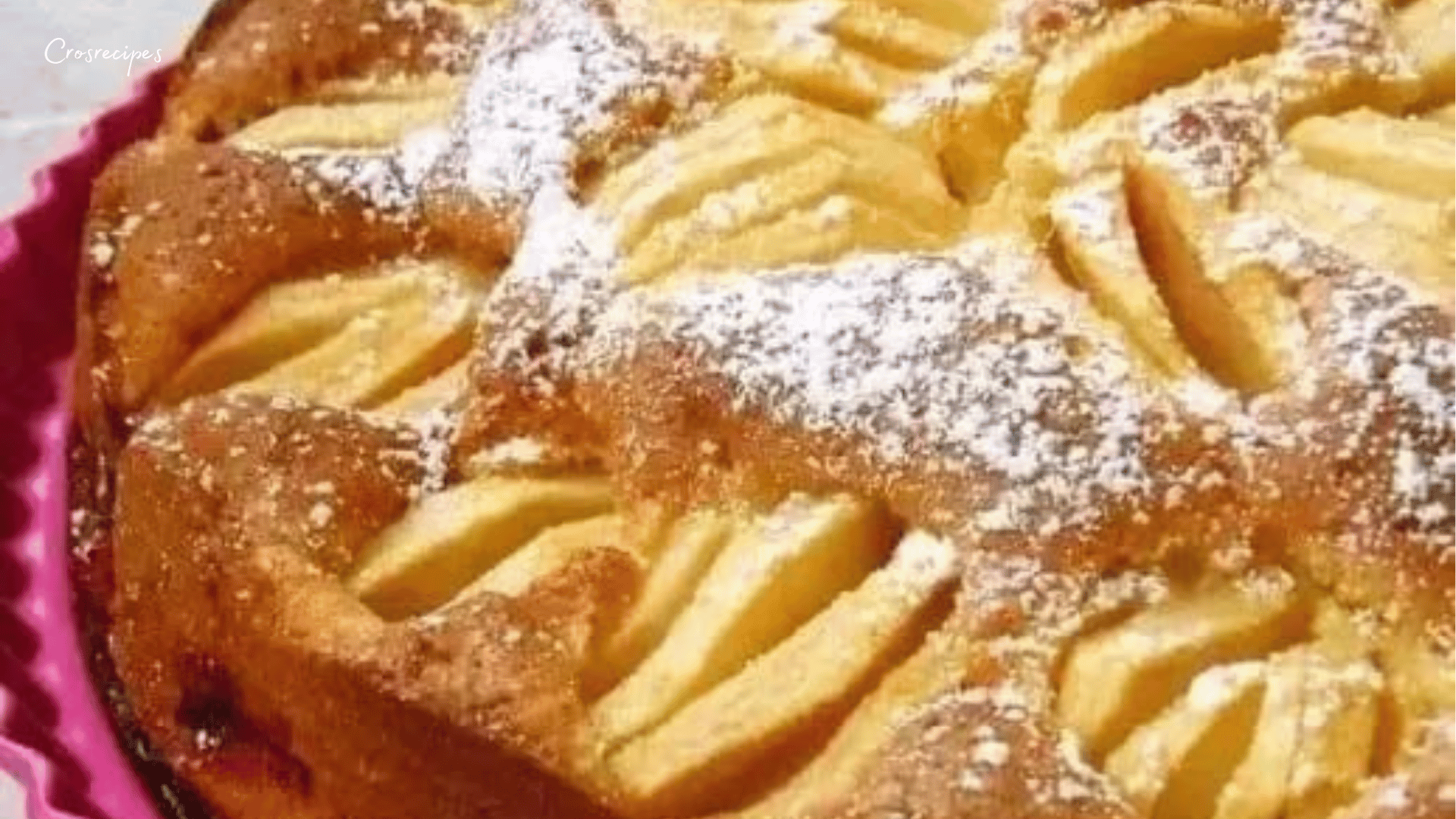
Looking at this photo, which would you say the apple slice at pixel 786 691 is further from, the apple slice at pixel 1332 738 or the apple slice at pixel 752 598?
the apple slice at pixel 1332 738

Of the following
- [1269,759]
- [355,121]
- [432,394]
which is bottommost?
[1269,759]

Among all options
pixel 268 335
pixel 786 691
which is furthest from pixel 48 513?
pixel 786 691

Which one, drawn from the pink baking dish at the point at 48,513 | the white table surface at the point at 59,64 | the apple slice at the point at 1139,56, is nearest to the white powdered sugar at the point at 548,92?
the apple slice at the point at 1139,56

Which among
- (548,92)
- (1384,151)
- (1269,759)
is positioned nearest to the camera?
(1269,759)

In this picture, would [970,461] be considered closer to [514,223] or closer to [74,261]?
[514,223]

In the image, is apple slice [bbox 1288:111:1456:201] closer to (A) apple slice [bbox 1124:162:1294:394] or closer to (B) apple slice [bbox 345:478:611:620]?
(A) apple slice [bbox 1124:162:1294:394]

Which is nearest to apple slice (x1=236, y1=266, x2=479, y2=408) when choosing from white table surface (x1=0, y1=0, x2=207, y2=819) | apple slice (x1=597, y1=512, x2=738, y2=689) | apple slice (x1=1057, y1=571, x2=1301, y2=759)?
apple slice (x1=597, y1=512, x2=738, y2=689)

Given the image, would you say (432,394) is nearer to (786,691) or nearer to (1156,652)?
(786,691)
